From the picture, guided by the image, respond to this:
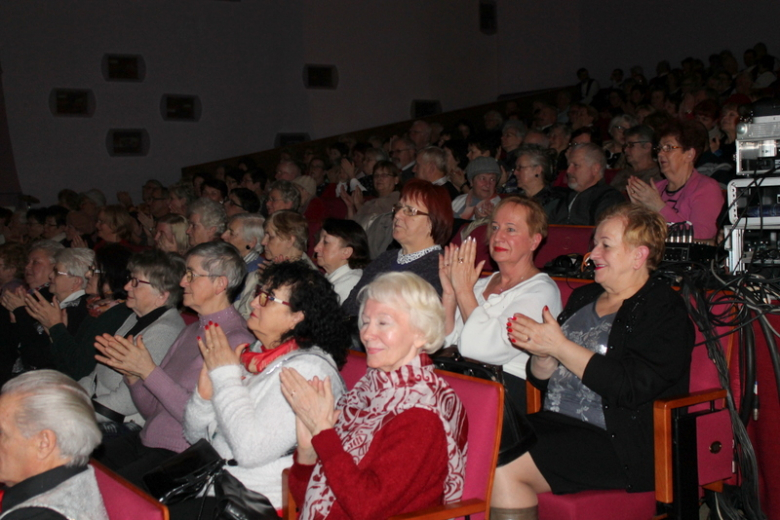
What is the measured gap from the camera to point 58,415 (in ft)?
5.33

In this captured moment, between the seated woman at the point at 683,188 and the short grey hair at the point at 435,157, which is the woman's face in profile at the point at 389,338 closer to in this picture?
the seated woman at the point at 683,188

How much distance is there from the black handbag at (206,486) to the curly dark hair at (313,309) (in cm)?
40

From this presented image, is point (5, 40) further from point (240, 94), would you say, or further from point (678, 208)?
point (678, 208)

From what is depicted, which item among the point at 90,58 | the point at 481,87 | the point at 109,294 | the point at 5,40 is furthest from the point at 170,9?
the point at 109,294

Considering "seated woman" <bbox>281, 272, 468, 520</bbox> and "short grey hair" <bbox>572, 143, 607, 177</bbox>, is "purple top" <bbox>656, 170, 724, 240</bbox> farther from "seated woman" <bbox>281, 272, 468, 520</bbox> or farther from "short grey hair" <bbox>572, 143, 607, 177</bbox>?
"seated woman" <bbox>281, 272, 468, 520</bbox>

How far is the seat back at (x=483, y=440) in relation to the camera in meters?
1.79

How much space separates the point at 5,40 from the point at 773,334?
945 cm

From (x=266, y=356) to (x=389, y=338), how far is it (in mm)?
519

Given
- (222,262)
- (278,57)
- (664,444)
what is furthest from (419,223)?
(278,57)

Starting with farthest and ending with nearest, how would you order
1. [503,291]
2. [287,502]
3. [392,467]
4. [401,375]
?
[503,291] < [287,502] < [401,375] < [392,467]

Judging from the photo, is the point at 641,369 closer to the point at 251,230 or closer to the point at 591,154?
the point at 591,154

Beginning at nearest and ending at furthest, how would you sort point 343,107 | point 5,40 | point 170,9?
1. point 5,40
2. point 170,9
3. point 343,107

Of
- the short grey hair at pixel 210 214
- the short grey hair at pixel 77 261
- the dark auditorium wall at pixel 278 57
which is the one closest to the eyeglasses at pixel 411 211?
the short grey hair at pixel 77 261

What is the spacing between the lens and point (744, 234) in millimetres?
2555
